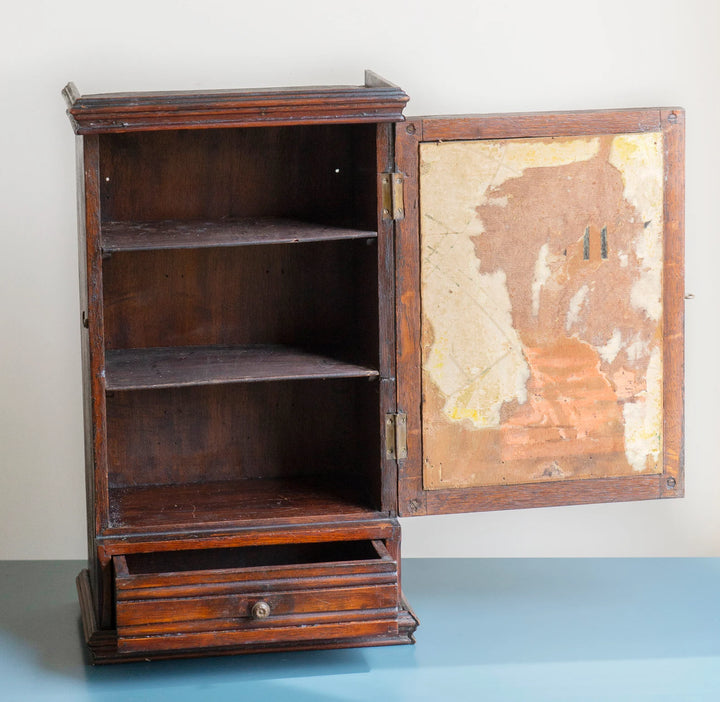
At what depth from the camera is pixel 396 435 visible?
107 inches

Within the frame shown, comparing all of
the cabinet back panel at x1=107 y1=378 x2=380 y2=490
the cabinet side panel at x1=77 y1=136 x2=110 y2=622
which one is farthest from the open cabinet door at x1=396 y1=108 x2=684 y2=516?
the cabinet side panel at x1=77 y1=136 x2=110 y2=622

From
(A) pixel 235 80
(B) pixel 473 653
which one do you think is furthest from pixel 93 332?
(B) pixel 473 653

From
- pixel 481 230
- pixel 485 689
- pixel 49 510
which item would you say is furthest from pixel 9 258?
pixel 485 689

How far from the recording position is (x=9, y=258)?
10.6 feet

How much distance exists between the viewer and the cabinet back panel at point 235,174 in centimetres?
288

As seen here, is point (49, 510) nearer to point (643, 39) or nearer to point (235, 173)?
point (235, 173)

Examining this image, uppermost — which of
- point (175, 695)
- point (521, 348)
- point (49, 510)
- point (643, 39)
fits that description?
point (643, 39)

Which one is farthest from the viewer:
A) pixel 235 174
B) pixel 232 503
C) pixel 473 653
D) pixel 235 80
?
pixel 235 80

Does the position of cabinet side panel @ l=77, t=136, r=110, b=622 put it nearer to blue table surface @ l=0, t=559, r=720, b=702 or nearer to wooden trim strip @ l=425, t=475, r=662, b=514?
blue table surface @ l=0, t=559, r=720, b=702

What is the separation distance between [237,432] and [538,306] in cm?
88

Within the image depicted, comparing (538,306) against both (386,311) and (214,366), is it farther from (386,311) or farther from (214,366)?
(214,366)

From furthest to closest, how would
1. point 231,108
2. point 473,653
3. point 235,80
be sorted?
point 235,80
point 473,653
point 231,108

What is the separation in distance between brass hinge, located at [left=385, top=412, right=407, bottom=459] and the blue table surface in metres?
0.46

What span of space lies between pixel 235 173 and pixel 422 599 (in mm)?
1194
